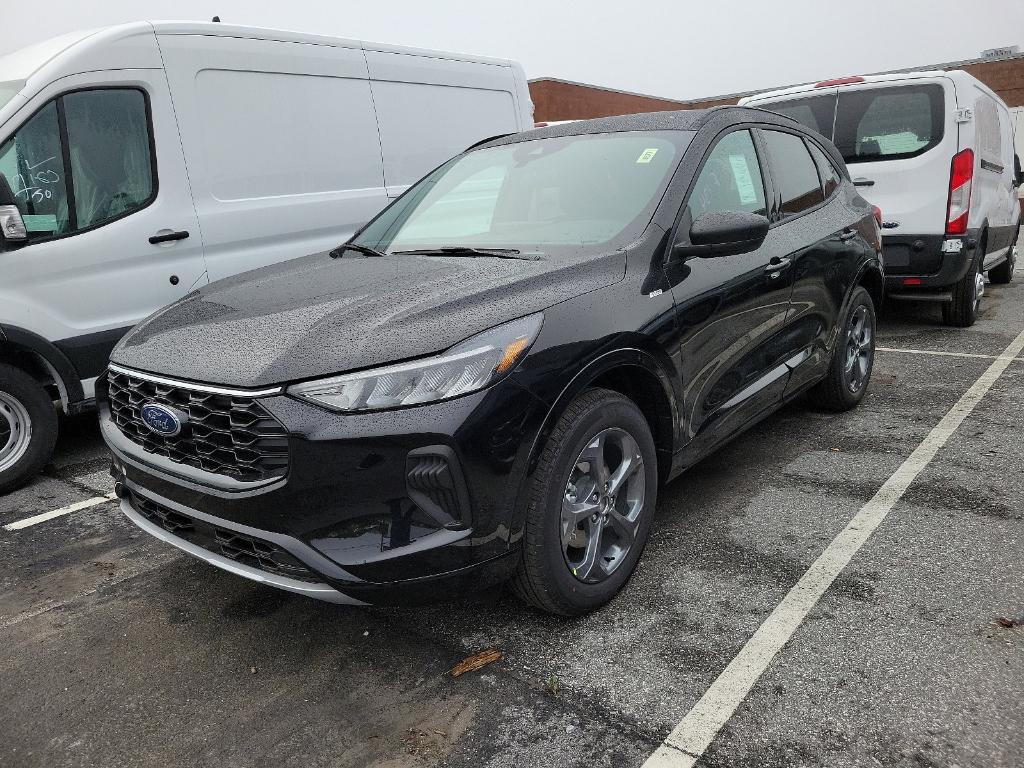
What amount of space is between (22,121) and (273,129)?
144 centimetres

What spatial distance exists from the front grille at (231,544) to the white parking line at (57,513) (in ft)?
5.20

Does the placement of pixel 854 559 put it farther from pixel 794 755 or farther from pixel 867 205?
pixel 867 205

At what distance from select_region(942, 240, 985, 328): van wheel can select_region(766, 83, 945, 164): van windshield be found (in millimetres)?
1155

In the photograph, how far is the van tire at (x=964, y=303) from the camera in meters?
6.86

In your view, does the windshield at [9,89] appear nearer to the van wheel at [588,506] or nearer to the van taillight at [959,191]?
the van wheel at [588,506]

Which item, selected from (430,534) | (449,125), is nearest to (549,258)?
(430,534)

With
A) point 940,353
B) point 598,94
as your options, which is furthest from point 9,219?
point 598,94

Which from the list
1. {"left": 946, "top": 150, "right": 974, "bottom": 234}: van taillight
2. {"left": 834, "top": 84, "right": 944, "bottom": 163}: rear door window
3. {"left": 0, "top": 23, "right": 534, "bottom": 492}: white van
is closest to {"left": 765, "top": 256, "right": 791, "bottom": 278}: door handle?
{"left": 0, "top": 23, "right": 534, "bottom": 492}: white van

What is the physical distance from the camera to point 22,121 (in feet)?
13.6

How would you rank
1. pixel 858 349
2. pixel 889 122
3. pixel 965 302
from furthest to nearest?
pixel 965 302, pixel 889 122, pixel 858 349

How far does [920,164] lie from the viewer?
644 cm

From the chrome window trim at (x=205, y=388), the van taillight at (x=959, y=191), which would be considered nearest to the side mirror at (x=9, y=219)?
the chrome window trim at (x=205, y=388)

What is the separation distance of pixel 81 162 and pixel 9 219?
53cm

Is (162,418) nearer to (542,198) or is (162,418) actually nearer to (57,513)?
(542,198)
